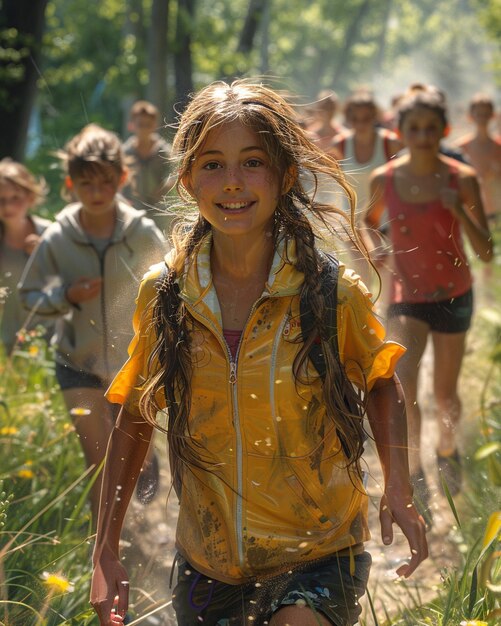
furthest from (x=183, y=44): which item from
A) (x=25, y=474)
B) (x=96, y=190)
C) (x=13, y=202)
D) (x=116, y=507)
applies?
(x=116, y=507)

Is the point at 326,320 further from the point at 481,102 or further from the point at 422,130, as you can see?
the point at 481,102

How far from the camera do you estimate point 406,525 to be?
109 inches

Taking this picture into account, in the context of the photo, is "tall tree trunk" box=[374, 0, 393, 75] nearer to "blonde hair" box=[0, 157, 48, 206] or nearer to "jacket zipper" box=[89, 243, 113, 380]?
Result: "blonde hair" box=[0, 157, 48, 206]

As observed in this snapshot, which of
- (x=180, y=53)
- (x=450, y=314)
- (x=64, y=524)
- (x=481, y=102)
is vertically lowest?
(x=64, y=524)

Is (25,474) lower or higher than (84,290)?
lower

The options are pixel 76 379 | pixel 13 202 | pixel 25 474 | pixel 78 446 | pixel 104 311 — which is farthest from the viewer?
pixel 13 202

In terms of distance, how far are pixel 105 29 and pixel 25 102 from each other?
905 inches

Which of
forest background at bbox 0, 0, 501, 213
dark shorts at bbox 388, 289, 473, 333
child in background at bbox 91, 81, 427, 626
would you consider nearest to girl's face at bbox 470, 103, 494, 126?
forest background at bbox 0, 0, 501, 213

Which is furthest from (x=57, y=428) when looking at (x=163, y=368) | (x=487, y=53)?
(x=487, y=53)

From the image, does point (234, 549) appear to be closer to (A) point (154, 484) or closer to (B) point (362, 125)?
(A) point (154, 484)

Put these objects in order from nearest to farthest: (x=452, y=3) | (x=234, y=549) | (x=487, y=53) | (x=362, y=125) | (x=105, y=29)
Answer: (x=234, y=549), (x=362, y=125), (x=105, y=29), (x=487, y=53), (x=452, y=3)

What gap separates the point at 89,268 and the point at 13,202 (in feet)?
5.95

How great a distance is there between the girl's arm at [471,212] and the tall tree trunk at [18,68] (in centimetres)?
595

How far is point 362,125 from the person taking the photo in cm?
885
